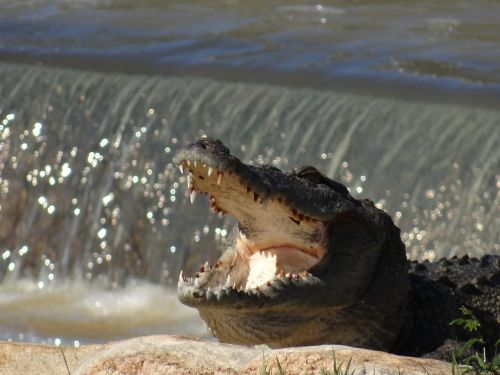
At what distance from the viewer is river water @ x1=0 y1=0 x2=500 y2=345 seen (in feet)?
27.2

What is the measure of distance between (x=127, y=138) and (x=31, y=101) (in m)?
1.08

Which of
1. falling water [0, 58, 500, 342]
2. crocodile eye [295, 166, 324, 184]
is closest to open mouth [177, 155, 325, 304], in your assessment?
A: crocodile eye [295, 166, 324, 184]

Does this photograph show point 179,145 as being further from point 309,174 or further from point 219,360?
point 219,360

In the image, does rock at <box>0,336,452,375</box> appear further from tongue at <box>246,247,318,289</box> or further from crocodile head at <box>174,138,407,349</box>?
tongue at <box>246,247,318,289</box>

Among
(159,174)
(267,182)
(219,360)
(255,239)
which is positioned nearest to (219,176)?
(267,182)

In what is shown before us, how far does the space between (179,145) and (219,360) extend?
18.2 ft

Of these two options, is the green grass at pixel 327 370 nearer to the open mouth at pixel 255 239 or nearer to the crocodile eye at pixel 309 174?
the open mouth at pixel 255 239

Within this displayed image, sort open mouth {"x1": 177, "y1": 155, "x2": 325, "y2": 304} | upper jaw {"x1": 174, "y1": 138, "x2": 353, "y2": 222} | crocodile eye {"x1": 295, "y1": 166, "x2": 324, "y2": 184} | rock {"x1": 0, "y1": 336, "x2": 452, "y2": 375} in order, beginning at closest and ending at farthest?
rock {"x1": 0, "y1": 336, "x2": 452, "y2": 375}
upper jaw {"x1": 174, "y1": 138, "x2": 353, "y2": 222}
open mouth {"x1": 177, "y1": 155, "x2": 325, "y2": 304}
crocodile eye {"x1": 295, "y1": 166, "x2": 324, "y2": 184}

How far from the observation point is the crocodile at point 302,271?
16.4 feet

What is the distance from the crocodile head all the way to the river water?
2485 mm

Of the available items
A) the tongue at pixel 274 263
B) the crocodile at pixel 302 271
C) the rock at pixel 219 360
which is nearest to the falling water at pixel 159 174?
the crocodile at pixel 302 271

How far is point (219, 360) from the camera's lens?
3.84 m

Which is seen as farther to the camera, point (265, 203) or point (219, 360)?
point (265, 203)

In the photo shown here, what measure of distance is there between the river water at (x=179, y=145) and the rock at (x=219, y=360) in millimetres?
4001
